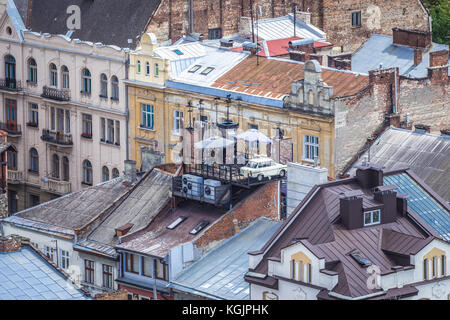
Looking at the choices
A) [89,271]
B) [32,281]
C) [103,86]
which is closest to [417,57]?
[103,86]

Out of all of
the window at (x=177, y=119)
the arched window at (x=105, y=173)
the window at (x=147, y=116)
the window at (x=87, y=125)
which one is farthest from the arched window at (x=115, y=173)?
the window at (x=177, y=119)

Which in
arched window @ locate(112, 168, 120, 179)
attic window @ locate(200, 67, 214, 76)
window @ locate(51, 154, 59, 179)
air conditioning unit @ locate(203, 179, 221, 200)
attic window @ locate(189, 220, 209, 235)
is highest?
attic window @ locate(200, 67, 214, 76)

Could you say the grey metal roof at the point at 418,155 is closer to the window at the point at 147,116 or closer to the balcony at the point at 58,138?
the window at the point at 147,116

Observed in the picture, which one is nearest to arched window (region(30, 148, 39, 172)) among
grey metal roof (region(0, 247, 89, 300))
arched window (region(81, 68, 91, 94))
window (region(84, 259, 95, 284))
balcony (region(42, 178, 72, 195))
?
balcony (region(42, 178, 72, 195))

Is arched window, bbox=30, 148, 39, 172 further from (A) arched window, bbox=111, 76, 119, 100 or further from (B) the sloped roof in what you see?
(A) arched window, bbox=111, 76, 119, 100

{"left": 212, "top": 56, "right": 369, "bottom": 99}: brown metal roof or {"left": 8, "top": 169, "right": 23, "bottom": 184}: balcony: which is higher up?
{"left": 212, "top": 56, "right": 369, "bottom": 99}: brown metal roof

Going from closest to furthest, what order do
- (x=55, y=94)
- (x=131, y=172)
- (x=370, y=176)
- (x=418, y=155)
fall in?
(x=370, y=176), (x=418, y=155), (x=131, y=172), (x=55, y=94)

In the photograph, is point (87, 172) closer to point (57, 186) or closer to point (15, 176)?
point (57, 186)
